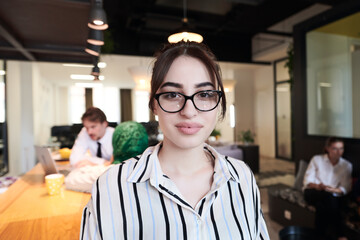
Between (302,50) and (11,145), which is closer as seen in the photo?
(302,50)

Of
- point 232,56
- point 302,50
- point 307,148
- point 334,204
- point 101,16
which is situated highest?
point 232,56

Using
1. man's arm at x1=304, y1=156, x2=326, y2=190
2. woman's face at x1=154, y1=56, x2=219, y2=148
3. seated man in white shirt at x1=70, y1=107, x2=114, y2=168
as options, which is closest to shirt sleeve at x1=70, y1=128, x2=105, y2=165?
seated man in white shirt at x1=70, y1=107, x2=114, y2=168

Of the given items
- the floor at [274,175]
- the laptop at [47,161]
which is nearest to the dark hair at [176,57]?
the laptop at [47,161]

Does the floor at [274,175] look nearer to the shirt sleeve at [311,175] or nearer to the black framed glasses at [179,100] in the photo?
the shirt sleeve at [311,175]

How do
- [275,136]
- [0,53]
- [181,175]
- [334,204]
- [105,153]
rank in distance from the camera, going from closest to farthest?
[181,175] < [105,153] < [0,53] < [334,204] < [275,136]

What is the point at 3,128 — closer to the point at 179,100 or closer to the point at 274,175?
the point at 179,100

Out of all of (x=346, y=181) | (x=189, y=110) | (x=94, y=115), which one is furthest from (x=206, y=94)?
(x=346, y=181)

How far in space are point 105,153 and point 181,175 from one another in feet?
3.38

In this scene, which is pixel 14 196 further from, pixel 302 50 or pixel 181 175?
pixel 302 50

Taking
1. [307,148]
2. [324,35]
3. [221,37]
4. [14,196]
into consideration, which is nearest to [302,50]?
[324,35]

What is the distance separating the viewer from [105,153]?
1.68 meters

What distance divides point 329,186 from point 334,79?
1759 mm

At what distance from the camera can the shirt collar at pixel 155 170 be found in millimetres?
725

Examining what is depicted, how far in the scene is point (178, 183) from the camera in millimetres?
771
